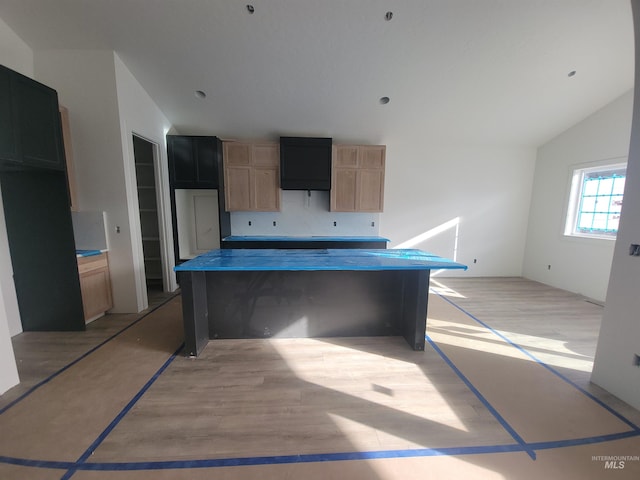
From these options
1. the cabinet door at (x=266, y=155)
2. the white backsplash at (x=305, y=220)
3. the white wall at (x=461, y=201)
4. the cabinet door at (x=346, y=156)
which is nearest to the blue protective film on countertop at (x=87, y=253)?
the white backsplash at (x=305, y=220)

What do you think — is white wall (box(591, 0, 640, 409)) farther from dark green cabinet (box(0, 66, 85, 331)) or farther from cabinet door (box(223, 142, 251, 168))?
dark green cabinet (box(0, 66, 85, 331))

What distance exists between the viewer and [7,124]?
6.36ft

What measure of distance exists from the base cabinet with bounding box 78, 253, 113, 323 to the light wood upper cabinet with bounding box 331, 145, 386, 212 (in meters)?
3.31

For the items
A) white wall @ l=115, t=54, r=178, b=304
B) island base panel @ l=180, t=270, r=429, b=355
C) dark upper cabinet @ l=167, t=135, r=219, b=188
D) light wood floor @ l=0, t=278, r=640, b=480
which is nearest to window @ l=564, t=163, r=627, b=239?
light wood floor @ l=0, t=278, r=640, b=480

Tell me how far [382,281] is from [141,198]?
14.3 feet

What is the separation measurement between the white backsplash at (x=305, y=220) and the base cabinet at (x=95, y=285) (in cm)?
204

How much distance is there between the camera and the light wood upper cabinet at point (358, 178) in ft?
14.1

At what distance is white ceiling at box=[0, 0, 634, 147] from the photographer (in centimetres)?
237

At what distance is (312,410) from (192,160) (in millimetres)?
3821

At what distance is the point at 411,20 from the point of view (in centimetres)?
246

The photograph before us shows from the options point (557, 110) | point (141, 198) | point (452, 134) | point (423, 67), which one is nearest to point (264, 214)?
point (141, 198)

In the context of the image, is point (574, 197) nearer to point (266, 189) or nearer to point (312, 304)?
point (312, 304)

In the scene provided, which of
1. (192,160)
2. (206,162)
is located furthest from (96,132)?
(206,162)

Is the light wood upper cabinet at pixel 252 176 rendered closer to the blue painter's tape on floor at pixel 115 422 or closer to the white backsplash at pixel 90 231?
the white backsplash at pixel 90 231
